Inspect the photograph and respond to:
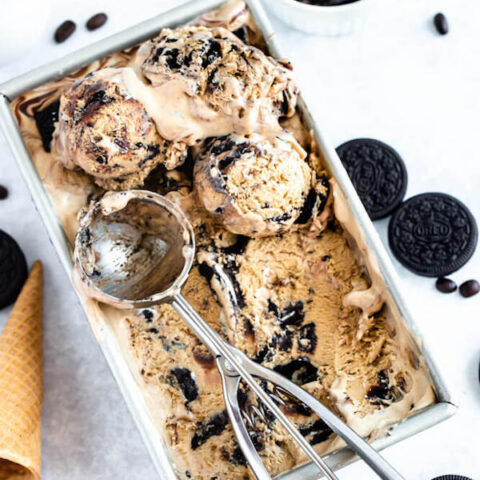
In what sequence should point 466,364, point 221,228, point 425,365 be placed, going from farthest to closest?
point 466,364
point 221,228
point 425,365

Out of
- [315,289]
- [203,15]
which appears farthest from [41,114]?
[315,289]

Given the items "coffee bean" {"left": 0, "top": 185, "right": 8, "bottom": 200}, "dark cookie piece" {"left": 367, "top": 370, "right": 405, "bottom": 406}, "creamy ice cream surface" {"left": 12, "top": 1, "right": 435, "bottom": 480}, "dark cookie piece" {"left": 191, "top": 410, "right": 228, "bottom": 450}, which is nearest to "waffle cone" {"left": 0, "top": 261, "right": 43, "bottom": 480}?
"coffee bean" {"left": 0, "top": 185, "right": 8, "bottom": 200}

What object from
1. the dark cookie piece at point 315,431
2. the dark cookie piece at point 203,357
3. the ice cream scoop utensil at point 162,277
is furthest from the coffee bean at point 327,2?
the dark cookie piece at point 315,431

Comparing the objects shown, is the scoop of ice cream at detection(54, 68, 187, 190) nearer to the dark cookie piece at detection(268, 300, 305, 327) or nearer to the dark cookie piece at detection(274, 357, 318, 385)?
the dark cookie piece at detection(268, 300, 305, 327)

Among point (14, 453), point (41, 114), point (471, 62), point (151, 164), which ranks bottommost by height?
point (14, 453)

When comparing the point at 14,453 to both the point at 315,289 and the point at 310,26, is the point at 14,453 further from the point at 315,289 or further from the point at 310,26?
the point at 310,26

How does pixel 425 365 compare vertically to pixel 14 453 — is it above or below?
below

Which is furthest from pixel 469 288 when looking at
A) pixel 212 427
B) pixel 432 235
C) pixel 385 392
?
pixel 212 427
